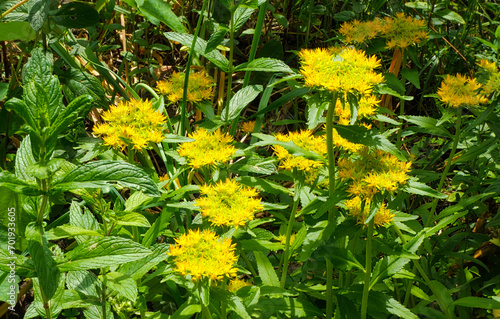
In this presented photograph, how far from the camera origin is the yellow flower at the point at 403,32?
212 cm

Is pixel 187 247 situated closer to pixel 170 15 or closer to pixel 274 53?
pixel 170 15

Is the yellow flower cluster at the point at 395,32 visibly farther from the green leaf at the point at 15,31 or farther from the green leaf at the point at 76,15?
the green leaf at the point at 15,31

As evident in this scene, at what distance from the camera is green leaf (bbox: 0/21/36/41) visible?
1926 mm

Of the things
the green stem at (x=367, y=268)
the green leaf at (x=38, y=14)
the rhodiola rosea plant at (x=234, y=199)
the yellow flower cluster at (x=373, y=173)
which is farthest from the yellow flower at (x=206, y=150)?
the green leaf at (x=38, y=14)

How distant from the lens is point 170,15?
1.94 metres

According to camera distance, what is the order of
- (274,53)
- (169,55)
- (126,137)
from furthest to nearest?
(169,55) < (274,53) < (126,137)

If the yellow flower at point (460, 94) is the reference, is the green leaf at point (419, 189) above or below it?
below

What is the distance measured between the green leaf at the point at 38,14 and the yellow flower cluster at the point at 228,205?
0.92 meters

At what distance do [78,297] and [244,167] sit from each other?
0.71m

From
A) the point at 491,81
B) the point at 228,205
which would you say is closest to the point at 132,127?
the point at 228,205

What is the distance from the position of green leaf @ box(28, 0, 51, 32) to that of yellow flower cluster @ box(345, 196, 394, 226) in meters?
1.27

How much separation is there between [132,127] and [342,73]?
695 mm

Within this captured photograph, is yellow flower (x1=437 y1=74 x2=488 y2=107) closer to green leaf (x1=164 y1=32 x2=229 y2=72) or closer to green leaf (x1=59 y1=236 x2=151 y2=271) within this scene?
green leaf (x1=164 y1=32 x2=229 y2=72)

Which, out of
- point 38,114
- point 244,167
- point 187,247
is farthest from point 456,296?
point 38,114
